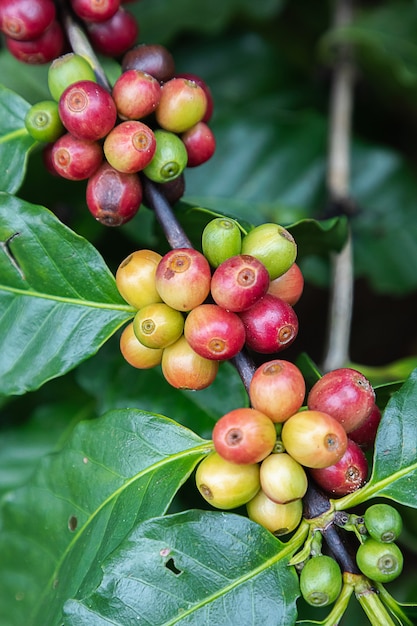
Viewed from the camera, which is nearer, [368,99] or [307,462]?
[307,462]

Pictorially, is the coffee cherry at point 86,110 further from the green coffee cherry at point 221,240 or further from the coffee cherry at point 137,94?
the green coffee cherry at point 221,240

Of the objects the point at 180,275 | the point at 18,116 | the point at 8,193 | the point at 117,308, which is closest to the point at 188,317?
the point at 180,275

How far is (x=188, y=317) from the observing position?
1.19m

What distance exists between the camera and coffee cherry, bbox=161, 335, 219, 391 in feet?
4.02

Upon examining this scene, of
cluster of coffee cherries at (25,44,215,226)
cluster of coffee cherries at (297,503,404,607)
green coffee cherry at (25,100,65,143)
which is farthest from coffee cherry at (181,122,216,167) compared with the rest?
cluster of coffee cherries at (297,503,404,607)

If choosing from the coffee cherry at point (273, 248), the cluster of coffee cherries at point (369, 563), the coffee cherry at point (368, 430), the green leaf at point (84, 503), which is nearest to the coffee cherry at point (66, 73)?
the coffee cherry at point (273, 248)

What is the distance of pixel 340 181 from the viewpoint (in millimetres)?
2441

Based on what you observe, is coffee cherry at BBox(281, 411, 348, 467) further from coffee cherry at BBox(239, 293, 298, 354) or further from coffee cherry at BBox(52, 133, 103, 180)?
coffee cherry at BBox(52, 133, 103, 180)

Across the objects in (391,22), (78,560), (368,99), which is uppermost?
(391,22)

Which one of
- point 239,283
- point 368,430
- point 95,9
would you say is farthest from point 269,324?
point 95,9

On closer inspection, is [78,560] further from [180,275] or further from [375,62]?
[375,62]

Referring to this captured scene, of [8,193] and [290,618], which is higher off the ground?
[8,193]

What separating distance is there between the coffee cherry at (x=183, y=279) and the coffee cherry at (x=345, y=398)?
10.1 inches

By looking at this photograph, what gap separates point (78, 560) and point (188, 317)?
544mm
